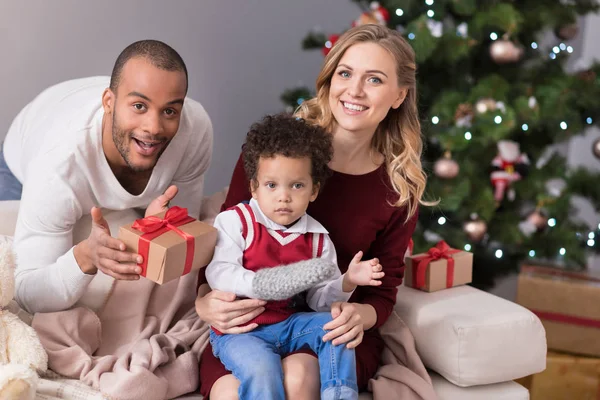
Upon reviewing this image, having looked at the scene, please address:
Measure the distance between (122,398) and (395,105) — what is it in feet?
3.43

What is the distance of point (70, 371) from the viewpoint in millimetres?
1770

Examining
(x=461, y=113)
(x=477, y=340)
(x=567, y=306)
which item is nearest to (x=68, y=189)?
(x=477, y=340)

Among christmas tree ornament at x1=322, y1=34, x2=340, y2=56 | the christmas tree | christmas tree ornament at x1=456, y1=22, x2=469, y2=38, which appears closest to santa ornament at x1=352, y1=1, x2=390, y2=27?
the christmas tree

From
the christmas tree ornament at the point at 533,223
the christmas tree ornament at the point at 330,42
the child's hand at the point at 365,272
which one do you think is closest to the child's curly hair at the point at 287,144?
the child's hand at the point at 365,272

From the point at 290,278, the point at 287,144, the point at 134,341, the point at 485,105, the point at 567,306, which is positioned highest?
the point at 485,105

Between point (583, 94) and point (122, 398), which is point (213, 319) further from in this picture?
point (583, 94)

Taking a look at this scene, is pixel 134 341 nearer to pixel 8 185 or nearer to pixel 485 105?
pixel 8 185

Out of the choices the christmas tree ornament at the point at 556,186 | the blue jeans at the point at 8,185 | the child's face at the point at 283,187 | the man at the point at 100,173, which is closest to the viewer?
the child's face at the point at 283,187

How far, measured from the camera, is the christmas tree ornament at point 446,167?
3004 mm

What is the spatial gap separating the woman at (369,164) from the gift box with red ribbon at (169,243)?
172 mm

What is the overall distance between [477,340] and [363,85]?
29.3 inches

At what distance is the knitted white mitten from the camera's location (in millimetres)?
1566

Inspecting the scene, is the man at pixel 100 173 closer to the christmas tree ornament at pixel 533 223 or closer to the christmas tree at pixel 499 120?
the christmas tree at pixel 499 120

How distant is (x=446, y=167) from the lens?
3.00 m
